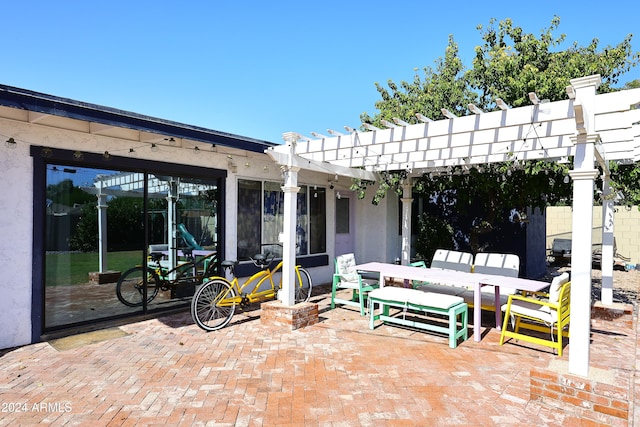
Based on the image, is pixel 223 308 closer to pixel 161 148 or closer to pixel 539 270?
pixel 161 148

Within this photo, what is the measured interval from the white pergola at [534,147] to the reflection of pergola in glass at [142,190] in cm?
209

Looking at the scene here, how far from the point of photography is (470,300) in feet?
18.3

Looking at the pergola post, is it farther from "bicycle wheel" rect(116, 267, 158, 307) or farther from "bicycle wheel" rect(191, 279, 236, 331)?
"bicycle wheel" rect(116, 267, 158, 307)

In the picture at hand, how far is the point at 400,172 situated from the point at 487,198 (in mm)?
2057

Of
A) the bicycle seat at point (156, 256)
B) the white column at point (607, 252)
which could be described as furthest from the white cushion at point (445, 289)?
the bicycle seat at point (156, 256)

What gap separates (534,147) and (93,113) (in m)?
5.65

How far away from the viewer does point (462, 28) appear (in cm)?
761

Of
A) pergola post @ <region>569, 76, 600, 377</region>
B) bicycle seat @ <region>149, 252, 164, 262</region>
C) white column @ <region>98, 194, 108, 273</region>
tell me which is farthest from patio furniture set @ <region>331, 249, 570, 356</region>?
white column @ <region>98, 194, 108, 273</region>

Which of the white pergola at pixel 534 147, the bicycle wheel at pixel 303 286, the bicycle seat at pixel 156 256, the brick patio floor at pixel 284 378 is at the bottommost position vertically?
the brick patio floor at pixel 284 378

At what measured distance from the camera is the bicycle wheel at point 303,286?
684cm

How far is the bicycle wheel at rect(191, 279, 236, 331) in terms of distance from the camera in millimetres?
5126

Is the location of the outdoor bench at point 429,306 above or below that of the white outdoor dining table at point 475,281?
below

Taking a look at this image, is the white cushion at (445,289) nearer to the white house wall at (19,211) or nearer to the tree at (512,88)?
the tree at (512,88)

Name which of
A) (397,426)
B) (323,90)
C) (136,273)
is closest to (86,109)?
(136,273)
